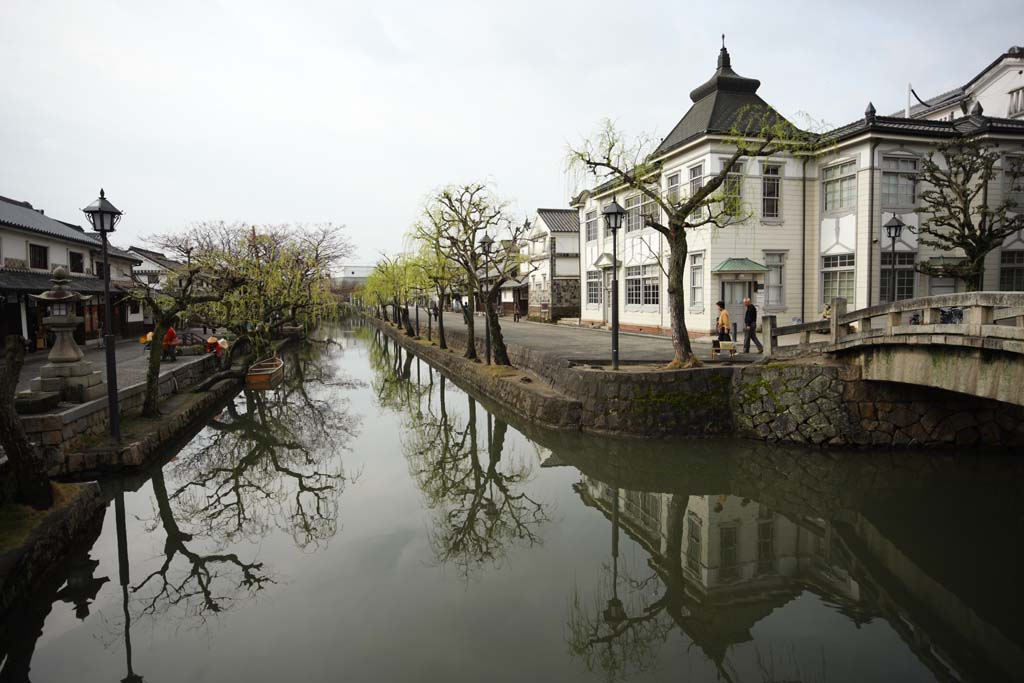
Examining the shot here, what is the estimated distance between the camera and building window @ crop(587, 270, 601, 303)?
102 feet

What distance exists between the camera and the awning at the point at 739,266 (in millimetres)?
20688

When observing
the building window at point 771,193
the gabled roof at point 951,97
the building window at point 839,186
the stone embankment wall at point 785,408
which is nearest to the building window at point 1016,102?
the gabled roof at point 951,97

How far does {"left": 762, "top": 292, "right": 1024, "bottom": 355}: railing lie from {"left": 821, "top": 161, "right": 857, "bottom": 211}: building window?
8110 millimetres

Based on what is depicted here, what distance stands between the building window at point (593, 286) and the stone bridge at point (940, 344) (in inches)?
726

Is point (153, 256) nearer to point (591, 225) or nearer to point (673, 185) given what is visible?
point (591, 225)

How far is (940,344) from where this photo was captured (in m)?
9.21

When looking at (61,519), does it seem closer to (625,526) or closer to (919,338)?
(625,526)

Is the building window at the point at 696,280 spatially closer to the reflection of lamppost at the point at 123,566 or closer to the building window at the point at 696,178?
the building window at the point at 696,178

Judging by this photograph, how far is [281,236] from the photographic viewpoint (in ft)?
127

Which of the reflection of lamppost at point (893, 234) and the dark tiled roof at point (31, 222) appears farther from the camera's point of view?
the dark tiled roof at point (31, 222)

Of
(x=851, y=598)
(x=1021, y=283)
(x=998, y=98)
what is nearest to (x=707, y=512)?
(x=851, y=598)

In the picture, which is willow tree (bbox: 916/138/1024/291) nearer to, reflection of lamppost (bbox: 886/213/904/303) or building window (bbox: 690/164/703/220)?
reflection of lamppost (bbox: 886/213/904/303)

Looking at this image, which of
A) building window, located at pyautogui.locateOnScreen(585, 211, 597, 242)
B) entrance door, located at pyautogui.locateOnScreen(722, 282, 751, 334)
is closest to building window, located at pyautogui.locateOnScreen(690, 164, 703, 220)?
entrance door, located at pyautogui.locateOnScreen(722, 282, 751, 334)

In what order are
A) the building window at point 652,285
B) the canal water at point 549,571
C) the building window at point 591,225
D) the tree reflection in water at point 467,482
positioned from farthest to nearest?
the building window at point 591,225 < the building window at point 652,285 < the tree reflection in water at point 467,482 < the canal water at point 549,571
